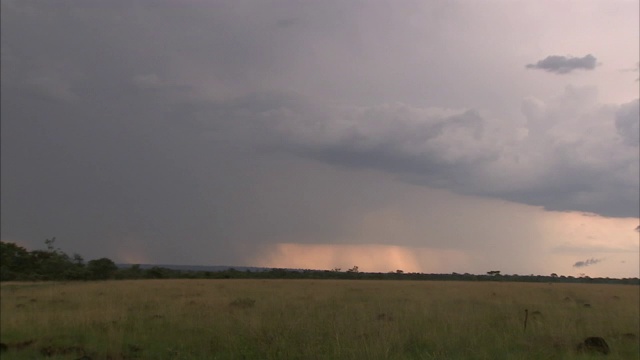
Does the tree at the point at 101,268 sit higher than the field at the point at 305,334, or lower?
higher

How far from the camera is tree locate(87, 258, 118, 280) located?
59.6 meters

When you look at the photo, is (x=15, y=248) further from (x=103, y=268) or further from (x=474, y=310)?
(x=474, y=310)

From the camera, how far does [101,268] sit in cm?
6128

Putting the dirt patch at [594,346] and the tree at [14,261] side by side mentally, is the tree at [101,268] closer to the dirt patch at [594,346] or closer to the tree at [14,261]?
the tree at [14,261]

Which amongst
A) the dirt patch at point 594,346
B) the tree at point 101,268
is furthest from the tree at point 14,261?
the dirt patch at point 594,346

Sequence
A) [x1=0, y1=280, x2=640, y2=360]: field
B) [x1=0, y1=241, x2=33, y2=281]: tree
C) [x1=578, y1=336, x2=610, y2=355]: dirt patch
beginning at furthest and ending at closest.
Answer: [x1=0, y1=241, x2=33, y2=281]: tree
[x1=578, y1=336, x2=610, y2=355]: dirt patch
[x1=0, y1=280, x2=640, y2=360]: field

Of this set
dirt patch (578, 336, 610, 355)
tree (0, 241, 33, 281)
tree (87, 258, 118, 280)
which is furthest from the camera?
tree (87, 258, 118, 280)

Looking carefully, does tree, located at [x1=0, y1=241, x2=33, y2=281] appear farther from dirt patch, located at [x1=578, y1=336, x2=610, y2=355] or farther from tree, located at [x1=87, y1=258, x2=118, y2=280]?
dirt patch, located at [x1=578, y1=336, x2=610, y2=355]

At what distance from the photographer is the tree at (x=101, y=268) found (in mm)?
59625

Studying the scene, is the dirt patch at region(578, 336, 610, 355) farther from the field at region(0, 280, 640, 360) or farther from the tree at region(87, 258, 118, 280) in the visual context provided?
the tree at region(87, 258, 118, 280)

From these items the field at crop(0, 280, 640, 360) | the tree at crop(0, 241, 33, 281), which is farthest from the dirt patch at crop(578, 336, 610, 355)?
the tree at crop(0, 241, 33, 281)

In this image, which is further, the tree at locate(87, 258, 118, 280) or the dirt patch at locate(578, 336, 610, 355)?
the tree at locate(87, 258, 118, 280)

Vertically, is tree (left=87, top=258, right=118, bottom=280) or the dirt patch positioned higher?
tree (left=87, top=258, right=118, bottom=280)

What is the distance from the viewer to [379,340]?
11180 millimetres
